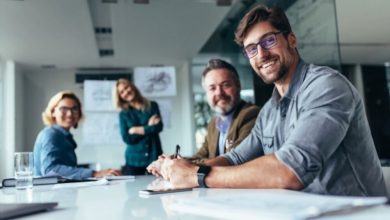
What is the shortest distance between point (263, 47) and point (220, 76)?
31.1 inches

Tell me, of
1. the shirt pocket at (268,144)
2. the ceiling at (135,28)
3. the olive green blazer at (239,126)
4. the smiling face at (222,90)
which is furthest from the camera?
the ceiling at (135,28)

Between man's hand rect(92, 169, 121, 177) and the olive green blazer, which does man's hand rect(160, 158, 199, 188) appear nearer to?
the olive green blazer

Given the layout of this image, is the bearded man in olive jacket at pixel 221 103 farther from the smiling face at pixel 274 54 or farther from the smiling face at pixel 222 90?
the smiling face at pixel 274 54

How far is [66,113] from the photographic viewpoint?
98.0 inches

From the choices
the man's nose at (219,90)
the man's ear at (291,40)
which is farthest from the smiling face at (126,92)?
the man's ear at (291,40)

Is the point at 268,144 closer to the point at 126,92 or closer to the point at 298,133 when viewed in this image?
the point at 298,133

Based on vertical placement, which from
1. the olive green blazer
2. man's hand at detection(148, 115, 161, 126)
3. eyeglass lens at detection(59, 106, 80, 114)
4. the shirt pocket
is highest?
eyeglass lens at detection(59, 106, 80, 114)

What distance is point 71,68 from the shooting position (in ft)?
18.2

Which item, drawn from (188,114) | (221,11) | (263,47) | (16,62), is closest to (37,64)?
(16,62)

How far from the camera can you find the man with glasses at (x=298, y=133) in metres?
0.91

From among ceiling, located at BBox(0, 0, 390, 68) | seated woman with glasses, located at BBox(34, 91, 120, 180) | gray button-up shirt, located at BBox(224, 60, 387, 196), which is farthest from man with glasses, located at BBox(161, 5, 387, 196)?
ceiling, located at BBox(0, 0, 390, 68)

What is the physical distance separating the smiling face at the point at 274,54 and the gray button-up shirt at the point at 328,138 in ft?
0.28

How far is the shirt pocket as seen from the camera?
1.31m

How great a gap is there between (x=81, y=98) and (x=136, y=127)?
103 inches
